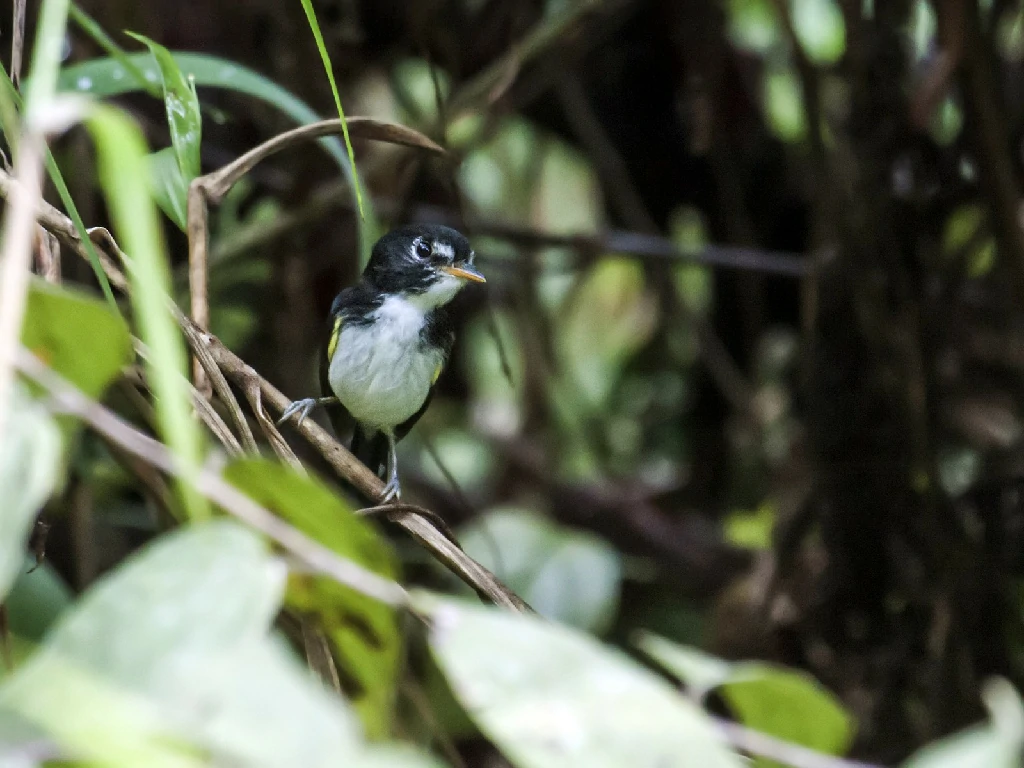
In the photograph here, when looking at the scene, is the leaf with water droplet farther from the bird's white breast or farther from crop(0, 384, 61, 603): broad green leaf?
the bird's white breast

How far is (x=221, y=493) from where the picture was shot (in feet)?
2.94

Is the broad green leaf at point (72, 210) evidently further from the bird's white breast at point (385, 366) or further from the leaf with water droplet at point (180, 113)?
the bird's white breast at point (385, 366)

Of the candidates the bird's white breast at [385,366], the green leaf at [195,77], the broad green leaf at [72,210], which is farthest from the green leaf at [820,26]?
the broad green leaf at [72,210]

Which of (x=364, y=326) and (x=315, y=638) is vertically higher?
(x=315, y=638)

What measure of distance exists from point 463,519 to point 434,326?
0.92m

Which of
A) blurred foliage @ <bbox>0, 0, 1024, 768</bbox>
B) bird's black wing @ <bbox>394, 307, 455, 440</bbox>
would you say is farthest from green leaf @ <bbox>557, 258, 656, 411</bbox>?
bird's black wing @ <bbox>394, 307, 455, 440</bbox>

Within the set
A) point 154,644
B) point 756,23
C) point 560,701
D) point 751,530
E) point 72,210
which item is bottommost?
point 751,530

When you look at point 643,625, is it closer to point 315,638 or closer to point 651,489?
point 651,489

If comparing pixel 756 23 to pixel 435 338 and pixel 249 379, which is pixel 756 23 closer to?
pixel 435 338

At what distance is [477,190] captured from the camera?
190 inches

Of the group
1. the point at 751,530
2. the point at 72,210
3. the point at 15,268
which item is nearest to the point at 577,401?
the point at 751,530

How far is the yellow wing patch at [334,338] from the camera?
3.27 meters

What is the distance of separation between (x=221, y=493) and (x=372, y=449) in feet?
9.21

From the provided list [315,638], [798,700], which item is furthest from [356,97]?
[798,700]
